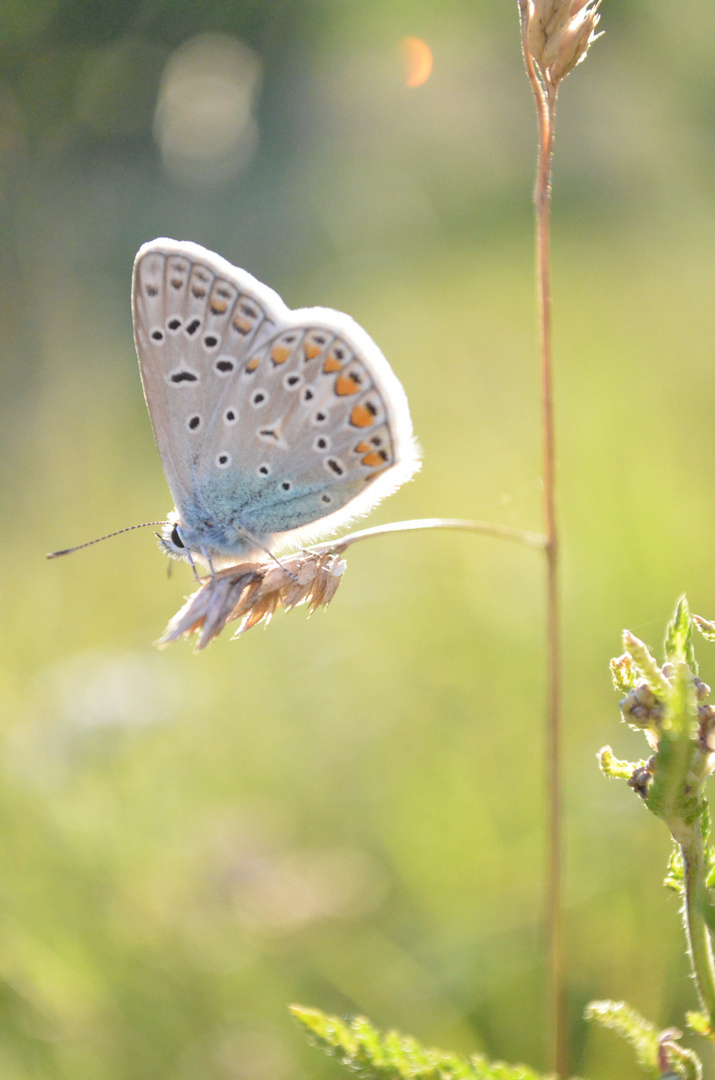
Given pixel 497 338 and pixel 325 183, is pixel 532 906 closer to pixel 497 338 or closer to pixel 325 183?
pixel 497 338

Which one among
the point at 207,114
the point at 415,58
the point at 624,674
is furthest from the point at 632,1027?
the point at 415,58

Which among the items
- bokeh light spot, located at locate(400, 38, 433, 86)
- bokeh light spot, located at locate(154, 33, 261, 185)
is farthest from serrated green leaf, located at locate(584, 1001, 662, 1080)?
bokeh light spot, located at locate(400, 38, 433, 86)

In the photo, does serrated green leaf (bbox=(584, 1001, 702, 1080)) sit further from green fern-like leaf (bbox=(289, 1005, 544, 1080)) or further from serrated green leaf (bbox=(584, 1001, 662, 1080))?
green fern-like leaf (bbox=(289, 1005, 544, 1080))

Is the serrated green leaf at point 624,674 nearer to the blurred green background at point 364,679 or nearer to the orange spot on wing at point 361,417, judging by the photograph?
the orange spot on wing at point 361,417

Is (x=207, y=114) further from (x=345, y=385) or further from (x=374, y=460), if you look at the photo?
(x=374, y=460)

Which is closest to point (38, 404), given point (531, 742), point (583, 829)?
point (531, 742)

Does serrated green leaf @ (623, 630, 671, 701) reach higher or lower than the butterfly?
lower
